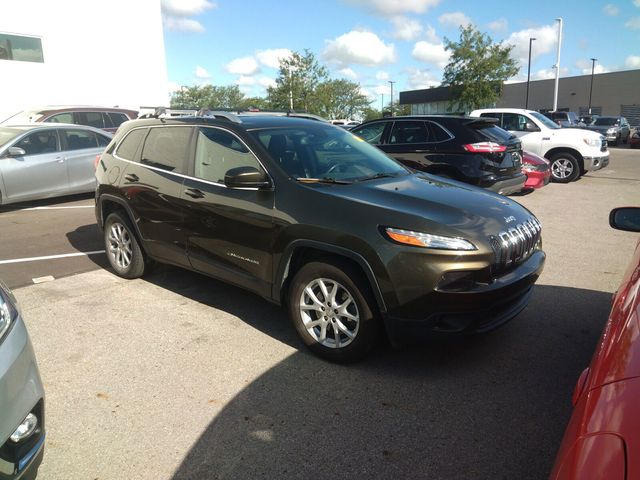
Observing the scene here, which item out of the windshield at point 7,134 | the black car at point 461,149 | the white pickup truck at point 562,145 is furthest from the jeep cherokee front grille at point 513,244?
the white pickup truck at point 562,145

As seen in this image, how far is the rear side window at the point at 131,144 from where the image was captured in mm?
5070

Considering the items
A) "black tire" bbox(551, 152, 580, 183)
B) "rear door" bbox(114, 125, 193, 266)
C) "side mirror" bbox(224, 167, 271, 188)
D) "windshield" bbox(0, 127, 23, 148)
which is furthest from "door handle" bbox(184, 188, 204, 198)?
"black tire" bbox(551, 152, 580, 183)

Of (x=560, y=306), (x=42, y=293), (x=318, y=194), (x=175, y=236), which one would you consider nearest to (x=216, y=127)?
(x=175, y=236)

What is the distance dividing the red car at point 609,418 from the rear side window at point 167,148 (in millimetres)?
3664

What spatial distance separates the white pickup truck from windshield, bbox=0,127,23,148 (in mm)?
10857

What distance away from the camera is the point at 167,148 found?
4695mm

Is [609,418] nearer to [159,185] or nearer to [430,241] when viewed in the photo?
[430,241]

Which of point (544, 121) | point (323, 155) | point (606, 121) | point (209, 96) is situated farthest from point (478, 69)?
point (209, 96)

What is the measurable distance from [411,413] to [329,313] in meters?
0.87

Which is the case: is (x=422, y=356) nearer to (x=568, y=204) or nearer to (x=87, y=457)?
(x=87, y=457)

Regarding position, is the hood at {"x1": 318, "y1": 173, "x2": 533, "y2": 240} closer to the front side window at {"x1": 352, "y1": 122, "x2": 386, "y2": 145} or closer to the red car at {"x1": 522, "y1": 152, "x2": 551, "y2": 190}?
the front side window at {"x1": 352, "y1": 122, "x2": 386, "y2": 145}

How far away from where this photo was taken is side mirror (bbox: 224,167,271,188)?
3680 millimetres

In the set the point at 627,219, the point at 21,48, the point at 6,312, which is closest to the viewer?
the point at 6,312

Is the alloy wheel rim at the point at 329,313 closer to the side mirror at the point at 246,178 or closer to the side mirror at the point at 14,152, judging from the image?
the side mirror at the point at 246,178
